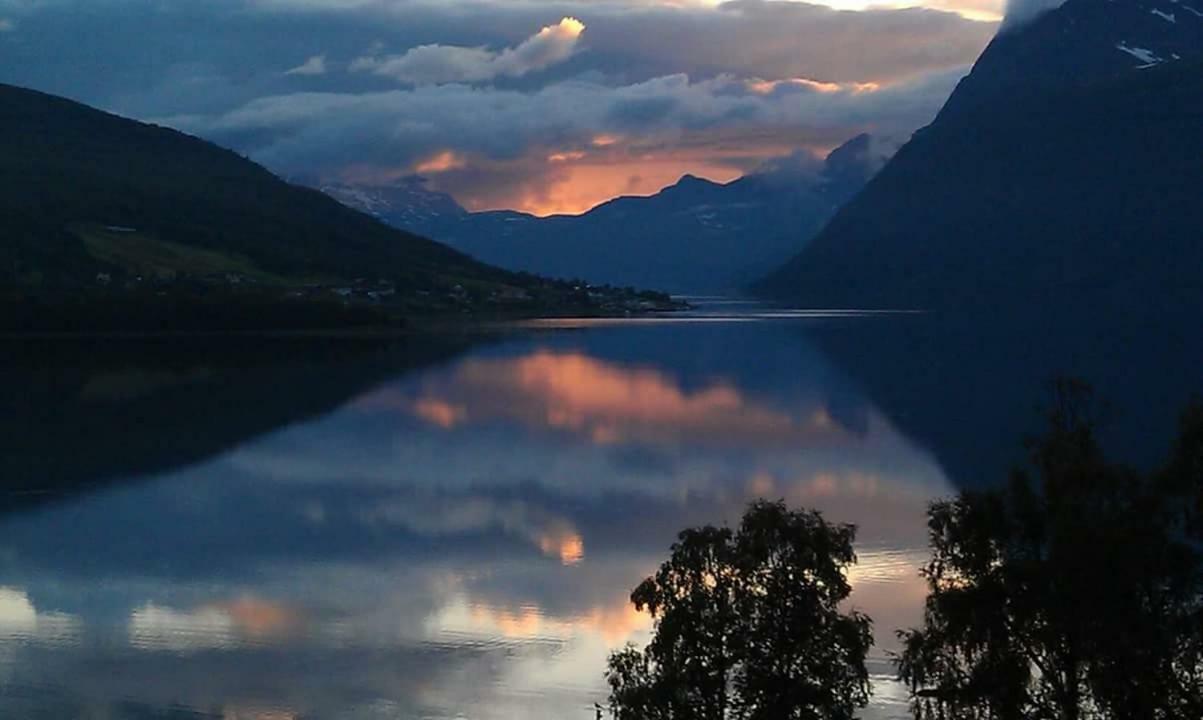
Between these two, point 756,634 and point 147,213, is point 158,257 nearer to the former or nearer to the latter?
point 147,213

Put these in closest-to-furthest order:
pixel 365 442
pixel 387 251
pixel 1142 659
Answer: pixel 1142 659
pixel 365 442
pixel 387 251

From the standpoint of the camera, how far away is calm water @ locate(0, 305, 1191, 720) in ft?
71.1

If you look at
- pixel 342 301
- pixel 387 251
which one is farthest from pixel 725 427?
pixel 387 251

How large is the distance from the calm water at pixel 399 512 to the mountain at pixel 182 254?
32682 mm

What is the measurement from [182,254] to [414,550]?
4430 inches

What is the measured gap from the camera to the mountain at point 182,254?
358 feet

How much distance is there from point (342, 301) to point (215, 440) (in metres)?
→ 77.9

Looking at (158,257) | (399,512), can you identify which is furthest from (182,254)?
(399,512)

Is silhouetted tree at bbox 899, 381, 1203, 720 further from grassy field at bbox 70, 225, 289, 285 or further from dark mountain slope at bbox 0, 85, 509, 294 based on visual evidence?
grassy field at bbox 70, 225, 289, 285

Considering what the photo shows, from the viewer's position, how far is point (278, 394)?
2562 inches

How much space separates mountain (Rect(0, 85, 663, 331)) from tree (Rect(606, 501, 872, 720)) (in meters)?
90.7

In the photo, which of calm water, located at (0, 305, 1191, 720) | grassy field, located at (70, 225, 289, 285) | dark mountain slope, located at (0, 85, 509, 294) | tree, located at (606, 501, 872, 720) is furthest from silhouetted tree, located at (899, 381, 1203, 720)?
grassy field, located at (70, 225, 289, 285)

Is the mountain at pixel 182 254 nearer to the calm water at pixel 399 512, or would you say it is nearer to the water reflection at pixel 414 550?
the calm water at pixel 399 512

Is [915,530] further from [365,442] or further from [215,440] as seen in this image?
[215,440]
